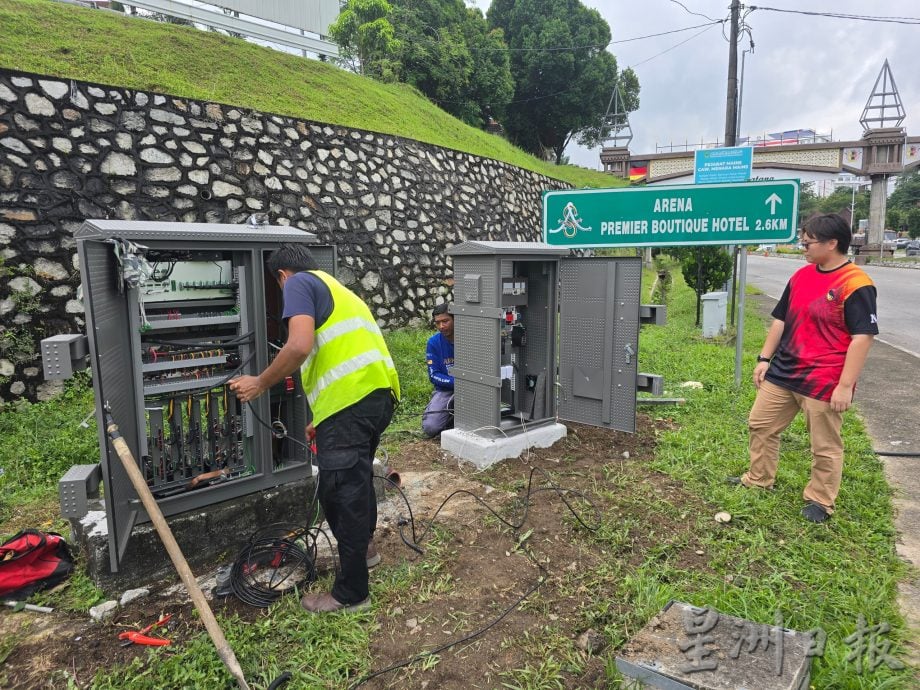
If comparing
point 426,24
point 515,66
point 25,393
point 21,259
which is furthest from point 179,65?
point 515,66

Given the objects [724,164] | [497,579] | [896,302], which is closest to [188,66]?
[497,579]

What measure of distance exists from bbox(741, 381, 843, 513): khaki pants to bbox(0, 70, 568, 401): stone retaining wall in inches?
240

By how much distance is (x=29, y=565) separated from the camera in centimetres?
308

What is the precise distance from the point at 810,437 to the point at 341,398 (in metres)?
3.08

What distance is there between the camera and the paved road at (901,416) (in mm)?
3338

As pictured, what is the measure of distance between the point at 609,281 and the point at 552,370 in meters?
0.95

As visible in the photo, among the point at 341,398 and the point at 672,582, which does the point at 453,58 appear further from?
the point at 672,582

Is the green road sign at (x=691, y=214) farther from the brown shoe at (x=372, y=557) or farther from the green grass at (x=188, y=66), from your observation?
the green grass at (x=188, y=66)

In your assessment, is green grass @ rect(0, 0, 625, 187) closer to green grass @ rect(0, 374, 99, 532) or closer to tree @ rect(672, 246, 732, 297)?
green grass @ rect(0, 374, 99, 532)

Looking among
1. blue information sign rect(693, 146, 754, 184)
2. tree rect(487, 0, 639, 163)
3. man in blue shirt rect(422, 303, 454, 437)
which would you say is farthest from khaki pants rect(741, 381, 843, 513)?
tree rect(487, 0, 639, 163)

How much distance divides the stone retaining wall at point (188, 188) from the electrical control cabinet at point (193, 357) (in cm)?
330

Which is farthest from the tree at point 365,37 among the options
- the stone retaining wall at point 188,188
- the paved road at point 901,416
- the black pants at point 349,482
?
the black pants at point 349,482

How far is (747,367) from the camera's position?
810 cm

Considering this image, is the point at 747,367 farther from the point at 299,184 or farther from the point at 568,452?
the point at 299,184
